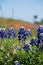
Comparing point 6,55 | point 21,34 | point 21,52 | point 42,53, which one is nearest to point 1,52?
point 6,55

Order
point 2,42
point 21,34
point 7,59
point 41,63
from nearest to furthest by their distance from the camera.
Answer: point 41,63, point 7,59, point 2,42, point 21,34

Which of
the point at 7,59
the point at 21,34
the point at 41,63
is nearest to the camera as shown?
the point at 41,63

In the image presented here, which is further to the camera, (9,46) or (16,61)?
(9,46)

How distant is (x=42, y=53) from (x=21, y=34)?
169cm

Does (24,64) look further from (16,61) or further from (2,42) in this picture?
(2,42)

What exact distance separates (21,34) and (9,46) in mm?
1159

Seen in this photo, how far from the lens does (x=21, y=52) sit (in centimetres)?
475

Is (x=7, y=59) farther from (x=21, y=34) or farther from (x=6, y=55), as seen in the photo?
(x=21, y=34)

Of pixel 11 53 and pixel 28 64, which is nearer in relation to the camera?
pixel 28 64

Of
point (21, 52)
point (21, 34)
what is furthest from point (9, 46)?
point (21, 34)

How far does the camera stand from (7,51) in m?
5.16

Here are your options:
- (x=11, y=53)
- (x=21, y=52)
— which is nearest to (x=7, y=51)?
(x=11, y=53)

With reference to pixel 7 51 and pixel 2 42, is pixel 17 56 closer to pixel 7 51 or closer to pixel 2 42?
pixel 7 51

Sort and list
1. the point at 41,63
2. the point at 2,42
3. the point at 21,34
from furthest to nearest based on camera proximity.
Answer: the point at 21,34 < the point at 2,42 < the point at 41,63
